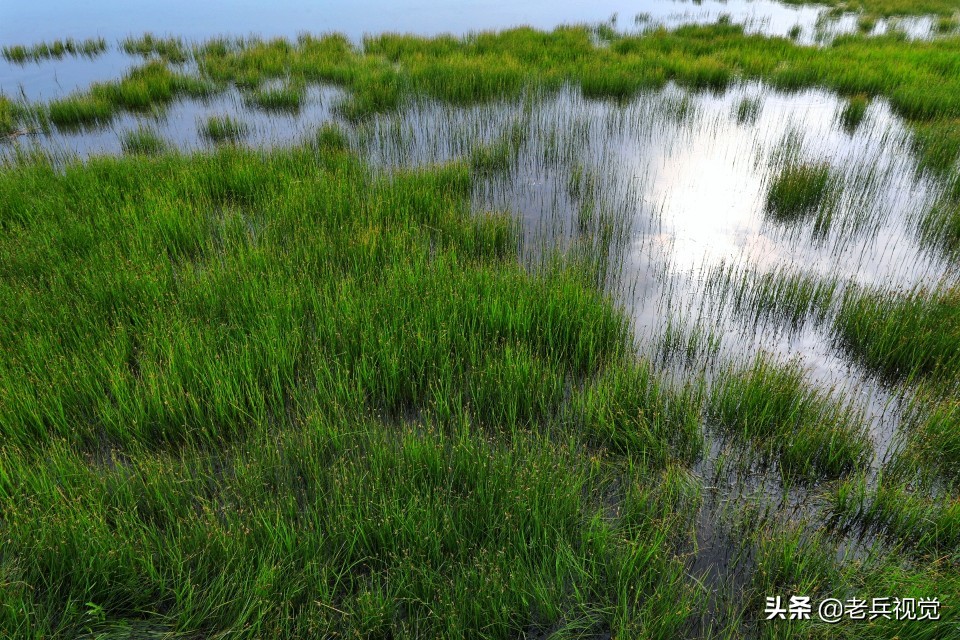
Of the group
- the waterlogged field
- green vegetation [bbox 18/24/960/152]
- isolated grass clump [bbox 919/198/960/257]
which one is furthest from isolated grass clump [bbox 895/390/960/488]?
green vegetation [bbox 18/24/960/152]

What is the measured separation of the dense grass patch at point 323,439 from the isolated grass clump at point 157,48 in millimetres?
12629

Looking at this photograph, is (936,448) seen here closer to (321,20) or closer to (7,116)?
(7,116)

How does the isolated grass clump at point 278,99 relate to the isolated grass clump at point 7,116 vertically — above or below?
above

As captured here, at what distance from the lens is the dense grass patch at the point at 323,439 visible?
254cm

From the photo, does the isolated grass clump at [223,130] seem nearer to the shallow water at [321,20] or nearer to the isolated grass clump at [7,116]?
the isolated grass clump at [7,116]

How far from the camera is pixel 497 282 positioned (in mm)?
4793

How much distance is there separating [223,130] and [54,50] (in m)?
11.7

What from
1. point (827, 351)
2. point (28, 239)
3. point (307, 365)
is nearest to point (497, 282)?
point (307, 365)

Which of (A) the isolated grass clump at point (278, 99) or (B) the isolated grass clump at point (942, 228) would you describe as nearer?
(B) the isolated grass clump at point (942, 228)

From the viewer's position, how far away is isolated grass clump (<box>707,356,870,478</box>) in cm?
336

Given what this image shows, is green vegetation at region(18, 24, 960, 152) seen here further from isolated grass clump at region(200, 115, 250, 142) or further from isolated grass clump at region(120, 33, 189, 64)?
isolated grass clump at region(200, 115, 250, 142)

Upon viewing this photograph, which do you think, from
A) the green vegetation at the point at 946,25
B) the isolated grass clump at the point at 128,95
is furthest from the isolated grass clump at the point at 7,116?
the green vegetation at the point at 946,25

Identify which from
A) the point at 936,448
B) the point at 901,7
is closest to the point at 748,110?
the point at 936,448

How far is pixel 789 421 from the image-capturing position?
3.54m
